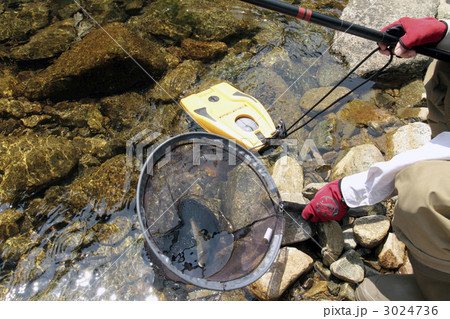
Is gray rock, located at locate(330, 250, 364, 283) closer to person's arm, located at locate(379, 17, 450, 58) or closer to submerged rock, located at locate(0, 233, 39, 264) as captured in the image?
person's arm, located at locate(379, 17, 450, 58)

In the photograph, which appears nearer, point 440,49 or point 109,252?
point 440,49

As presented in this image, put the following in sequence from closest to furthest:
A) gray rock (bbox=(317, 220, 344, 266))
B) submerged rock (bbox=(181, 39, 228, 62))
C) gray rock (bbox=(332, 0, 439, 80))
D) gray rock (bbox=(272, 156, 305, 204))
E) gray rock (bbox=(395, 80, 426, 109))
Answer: gray rock (bbox=(317, 220, 344, 266)), gray rock (bbox=(272, 156, 305, 204)), gray rock (bbox=(395, 80, 426, 109)), gray rock (bbox=(332, 0, 439, 80)), submerged rock (bbox=(181, 39, 228, 62))

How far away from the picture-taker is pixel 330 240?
263 centimetres

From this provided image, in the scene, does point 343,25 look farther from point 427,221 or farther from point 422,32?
point 427,221

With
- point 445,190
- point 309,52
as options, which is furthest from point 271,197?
point 309,52

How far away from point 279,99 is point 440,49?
82.6 inches

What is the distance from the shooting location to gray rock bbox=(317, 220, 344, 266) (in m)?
2.60

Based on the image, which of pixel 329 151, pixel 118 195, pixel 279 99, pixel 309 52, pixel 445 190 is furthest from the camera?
pixel 309 52

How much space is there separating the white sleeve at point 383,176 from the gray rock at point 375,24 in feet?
8.54

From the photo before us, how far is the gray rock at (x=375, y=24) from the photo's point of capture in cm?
436

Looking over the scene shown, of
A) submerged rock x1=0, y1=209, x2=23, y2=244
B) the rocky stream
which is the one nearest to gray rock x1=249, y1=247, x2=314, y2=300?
the rocky stream

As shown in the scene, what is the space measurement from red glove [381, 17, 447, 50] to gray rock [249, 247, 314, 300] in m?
1.81

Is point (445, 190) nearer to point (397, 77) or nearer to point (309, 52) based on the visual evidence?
point (397, 77)
